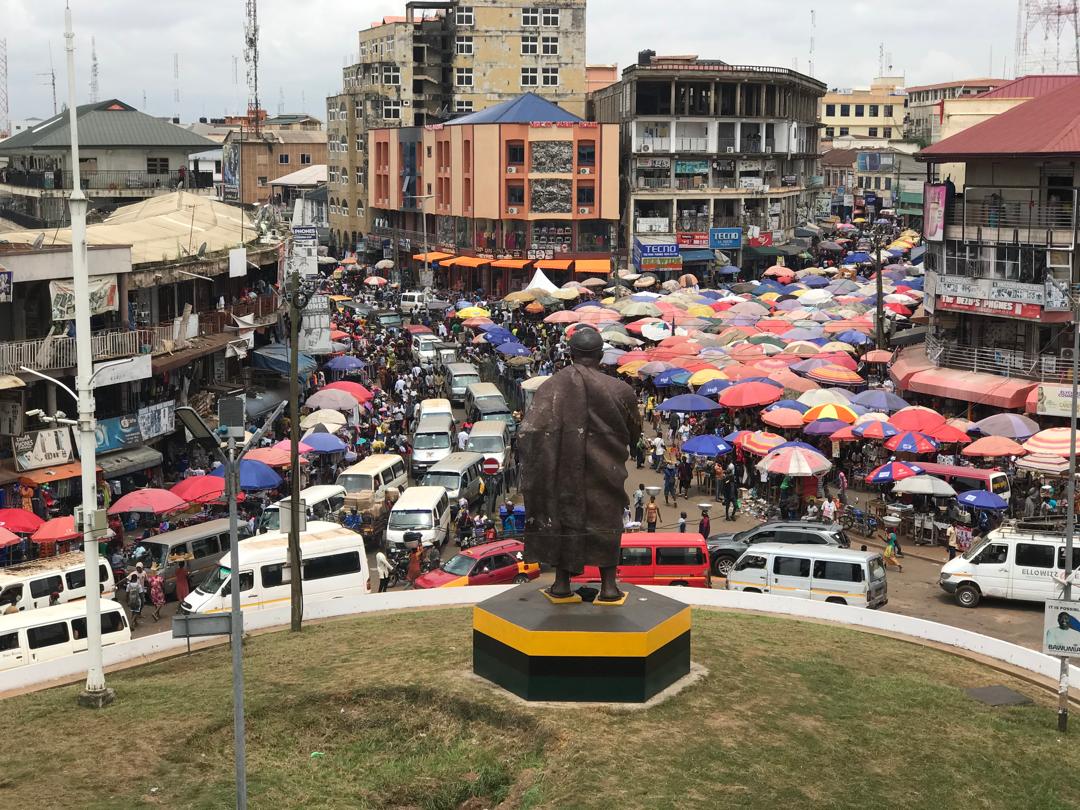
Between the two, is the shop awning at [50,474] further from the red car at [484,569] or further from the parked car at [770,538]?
the parked car at [770,538]

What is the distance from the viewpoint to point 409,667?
59.9ft

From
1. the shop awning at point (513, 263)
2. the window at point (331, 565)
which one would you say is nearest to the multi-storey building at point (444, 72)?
the shop awning at point (513, 263)

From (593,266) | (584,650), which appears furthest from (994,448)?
(593,266)

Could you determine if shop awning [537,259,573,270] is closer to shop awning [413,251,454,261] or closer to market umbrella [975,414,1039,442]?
shop awning [413,251,454,261]

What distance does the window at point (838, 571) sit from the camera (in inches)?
1022

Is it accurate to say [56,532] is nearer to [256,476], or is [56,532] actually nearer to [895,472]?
[256,476]

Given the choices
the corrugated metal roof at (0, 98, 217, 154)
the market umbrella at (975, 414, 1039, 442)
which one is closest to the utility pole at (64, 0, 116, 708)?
the market umbrella at (975, 414, 1039, 442)

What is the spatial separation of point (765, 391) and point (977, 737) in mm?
23211

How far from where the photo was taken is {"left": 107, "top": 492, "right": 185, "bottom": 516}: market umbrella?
30.0m

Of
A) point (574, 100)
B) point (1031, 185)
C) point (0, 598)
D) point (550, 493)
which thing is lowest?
point (0, 598)

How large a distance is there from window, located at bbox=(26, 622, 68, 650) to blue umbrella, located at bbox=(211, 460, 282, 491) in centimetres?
900

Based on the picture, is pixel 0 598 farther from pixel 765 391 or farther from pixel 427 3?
pixel 427 3

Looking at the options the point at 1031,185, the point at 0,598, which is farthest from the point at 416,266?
the point at 0,598

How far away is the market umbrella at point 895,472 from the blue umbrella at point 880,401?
600 centimetres
